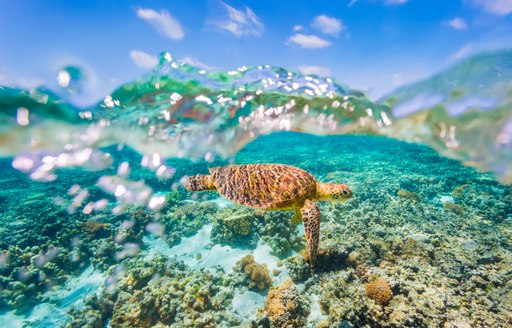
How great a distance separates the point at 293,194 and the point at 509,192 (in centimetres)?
1451

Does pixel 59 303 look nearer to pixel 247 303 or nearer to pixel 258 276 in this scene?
pixel 247 303

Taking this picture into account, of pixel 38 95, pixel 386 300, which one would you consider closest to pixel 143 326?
pixel 386 300

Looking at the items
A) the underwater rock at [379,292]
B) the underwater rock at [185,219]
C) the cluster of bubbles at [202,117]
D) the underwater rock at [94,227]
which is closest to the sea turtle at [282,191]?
the underwater rock at [379,292]

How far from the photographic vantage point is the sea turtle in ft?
18.2

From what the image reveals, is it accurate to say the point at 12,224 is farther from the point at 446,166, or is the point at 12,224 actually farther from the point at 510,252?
the point at 446,166

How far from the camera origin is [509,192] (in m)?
12.6

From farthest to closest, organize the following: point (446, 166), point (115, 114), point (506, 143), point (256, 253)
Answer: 1. point (446, 166)
2. point (115, 114)
3. point (506, 143)
4. point (256, 253)

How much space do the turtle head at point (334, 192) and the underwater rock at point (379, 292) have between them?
7.05 ft

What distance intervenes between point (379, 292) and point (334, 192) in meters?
2.44

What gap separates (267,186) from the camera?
6.02 m

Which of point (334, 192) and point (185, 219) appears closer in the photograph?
point (334, 192)

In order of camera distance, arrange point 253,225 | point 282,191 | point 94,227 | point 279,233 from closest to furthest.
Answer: point 282,191 → point 279,233 → point 253,225 → point 94,227

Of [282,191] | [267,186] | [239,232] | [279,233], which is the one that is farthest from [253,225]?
[282,191]

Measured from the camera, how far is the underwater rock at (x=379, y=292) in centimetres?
451
